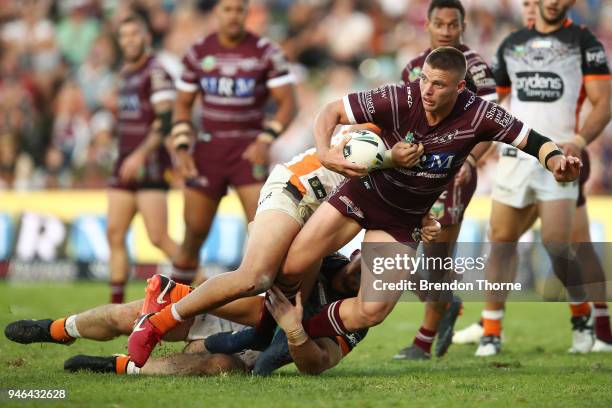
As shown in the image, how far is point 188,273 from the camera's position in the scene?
451 inches

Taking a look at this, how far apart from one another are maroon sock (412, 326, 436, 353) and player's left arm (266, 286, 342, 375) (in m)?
1.62

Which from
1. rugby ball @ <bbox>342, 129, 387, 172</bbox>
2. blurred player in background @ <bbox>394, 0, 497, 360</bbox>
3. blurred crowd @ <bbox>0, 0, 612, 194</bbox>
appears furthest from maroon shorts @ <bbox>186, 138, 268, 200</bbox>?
blurred crowd @ <bbox>0, 0, 612, 194</bbox>

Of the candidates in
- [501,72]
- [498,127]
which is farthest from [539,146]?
[501,72]

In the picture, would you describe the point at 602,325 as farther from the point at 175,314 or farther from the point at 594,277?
the point at 175,314

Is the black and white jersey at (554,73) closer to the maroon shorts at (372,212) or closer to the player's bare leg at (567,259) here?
the player's bare leg at (567,259)

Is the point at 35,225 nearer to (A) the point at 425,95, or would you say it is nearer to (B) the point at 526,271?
(B) the point at 526,271

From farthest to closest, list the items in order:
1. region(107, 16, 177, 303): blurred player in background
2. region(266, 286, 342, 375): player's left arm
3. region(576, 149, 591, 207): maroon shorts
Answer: region(107, 16, 177, 303): blurred player in background < region(576, 149, 591, 207): maroon shorts < region(266, 286, 342, 375): player's left arm

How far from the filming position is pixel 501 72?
9.84 m

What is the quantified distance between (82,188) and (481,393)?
11.5m

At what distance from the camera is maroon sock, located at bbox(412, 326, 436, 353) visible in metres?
9.11

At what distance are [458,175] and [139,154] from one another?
413 centimetres

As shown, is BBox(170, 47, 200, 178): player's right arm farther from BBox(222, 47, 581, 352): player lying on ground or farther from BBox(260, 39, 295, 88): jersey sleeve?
BBox(222, 47, 581, 352): player lying on ground

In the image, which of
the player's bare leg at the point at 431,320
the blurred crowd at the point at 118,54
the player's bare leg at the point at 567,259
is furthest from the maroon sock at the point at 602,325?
the blurred crowd at the point at 118,54

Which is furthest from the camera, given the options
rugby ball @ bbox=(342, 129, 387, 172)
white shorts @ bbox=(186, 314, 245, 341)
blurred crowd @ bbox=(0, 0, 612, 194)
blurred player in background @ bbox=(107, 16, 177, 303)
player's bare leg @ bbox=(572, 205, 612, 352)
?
blurred crowd @ bbox=(0, 0, 612, 194)
